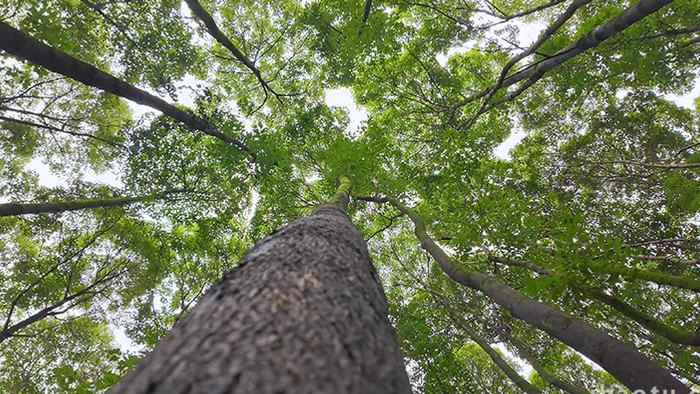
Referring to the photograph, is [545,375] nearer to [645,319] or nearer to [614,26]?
[645,319]

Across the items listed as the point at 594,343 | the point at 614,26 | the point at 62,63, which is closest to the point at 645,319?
the point at 594,343

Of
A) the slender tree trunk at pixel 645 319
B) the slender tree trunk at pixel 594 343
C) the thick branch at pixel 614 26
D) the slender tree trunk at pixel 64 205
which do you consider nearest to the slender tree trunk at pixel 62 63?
the slender tree trunk at pixel 64 205

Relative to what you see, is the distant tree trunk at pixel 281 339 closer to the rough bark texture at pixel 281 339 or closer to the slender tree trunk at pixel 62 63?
the rough bark texture at pixel 281 339

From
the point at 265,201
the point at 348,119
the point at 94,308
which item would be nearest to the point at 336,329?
the point at 265,201

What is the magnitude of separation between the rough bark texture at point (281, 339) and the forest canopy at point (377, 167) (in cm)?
260

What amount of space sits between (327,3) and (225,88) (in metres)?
6.37

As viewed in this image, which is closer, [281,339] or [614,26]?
[281,339]

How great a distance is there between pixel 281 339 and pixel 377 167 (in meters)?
7.34

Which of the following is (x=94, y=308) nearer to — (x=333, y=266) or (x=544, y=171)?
(x=333, y=266)

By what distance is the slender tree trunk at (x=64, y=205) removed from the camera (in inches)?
250

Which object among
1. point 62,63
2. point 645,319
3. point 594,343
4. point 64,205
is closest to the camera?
point 594,343

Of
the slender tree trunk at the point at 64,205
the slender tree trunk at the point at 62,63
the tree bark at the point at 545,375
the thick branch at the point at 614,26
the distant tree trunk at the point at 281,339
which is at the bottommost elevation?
the tree bark at the point at 545,375

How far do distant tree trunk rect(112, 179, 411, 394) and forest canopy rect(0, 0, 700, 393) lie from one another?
2.61 m

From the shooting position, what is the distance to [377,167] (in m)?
8.24
